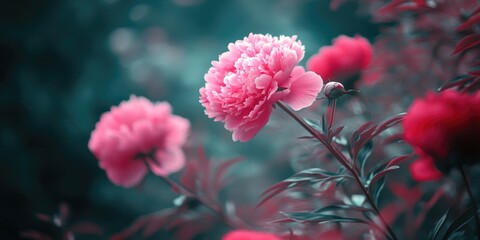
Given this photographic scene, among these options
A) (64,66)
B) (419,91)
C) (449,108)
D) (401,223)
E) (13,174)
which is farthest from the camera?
(64,66)

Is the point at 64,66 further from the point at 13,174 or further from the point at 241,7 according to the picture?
the point at 241,7

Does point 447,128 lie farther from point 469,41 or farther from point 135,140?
point 135,140

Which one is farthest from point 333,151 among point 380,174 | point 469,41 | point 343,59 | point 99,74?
point 99,74

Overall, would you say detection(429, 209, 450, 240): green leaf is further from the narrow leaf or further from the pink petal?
the pink petal

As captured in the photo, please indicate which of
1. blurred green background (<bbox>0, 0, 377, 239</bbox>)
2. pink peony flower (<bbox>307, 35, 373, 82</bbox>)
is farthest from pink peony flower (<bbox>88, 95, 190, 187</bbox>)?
blurred green background (<bbox>0, 0, 377, 239</bbox>)

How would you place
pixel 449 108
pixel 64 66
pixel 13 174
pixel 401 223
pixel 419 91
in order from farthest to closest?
1. pixel 64 66
2. pixel 13 174
3. pixel 401 223
4. pixel 419 91
5. pixel 449 108

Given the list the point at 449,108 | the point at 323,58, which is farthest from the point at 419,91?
the point at 449,108
